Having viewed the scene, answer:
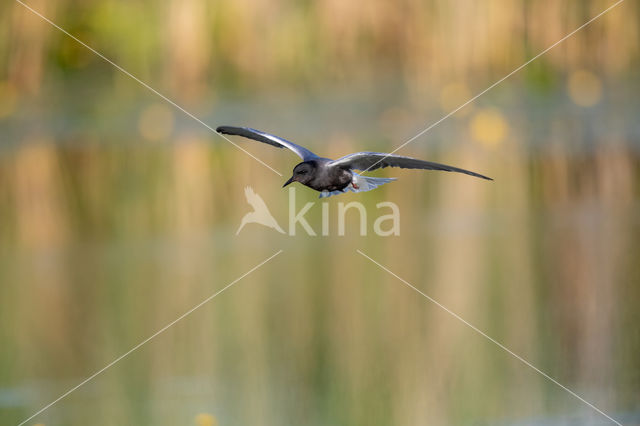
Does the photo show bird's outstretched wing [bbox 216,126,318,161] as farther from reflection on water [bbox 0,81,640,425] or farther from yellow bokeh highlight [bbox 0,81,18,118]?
yellow bokeh highlight [bbox 0,81,18,118]

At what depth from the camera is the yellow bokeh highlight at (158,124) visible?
1320cm

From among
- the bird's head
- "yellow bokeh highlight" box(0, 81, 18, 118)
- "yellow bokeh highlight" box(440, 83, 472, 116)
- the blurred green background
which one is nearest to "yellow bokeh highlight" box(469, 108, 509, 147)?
the blurred green background

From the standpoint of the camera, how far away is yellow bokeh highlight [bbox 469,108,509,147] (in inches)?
490

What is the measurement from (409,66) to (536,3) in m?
1.52

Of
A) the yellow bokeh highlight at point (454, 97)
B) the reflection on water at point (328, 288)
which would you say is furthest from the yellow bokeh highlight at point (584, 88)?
the yellow bokeh highlight at point (454, 97)

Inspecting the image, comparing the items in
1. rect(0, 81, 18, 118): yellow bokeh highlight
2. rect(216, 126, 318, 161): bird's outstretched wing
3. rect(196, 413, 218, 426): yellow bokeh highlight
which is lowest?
rect(196, 413, 218, 426): yellow bokeh highlight

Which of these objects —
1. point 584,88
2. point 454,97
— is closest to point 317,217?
point 454,97

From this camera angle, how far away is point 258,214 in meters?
9.34

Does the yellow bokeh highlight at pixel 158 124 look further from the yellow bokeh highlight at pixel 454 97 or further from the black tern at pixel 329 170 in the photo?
the black tern at pixel 329 170

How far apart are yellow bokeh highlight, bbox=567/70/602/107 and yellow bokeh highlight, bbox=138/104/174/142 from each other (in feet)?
14.3

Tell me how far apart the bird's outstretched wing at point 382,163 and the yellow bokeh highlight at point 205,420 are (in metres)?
1.24

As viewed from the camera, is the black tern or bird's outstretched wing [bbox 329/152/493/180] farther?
the black tern

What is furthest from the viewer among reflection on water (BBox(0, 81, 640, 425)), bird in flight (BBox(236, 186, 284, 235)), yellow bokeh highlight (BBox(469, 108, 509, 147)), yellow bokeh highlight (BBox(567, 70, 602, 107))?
yellow bokeh highlight (BBox(567, 70, 602, 107))

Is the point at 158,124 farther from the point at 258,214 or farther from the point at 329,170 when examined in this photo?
the point at 329,170
